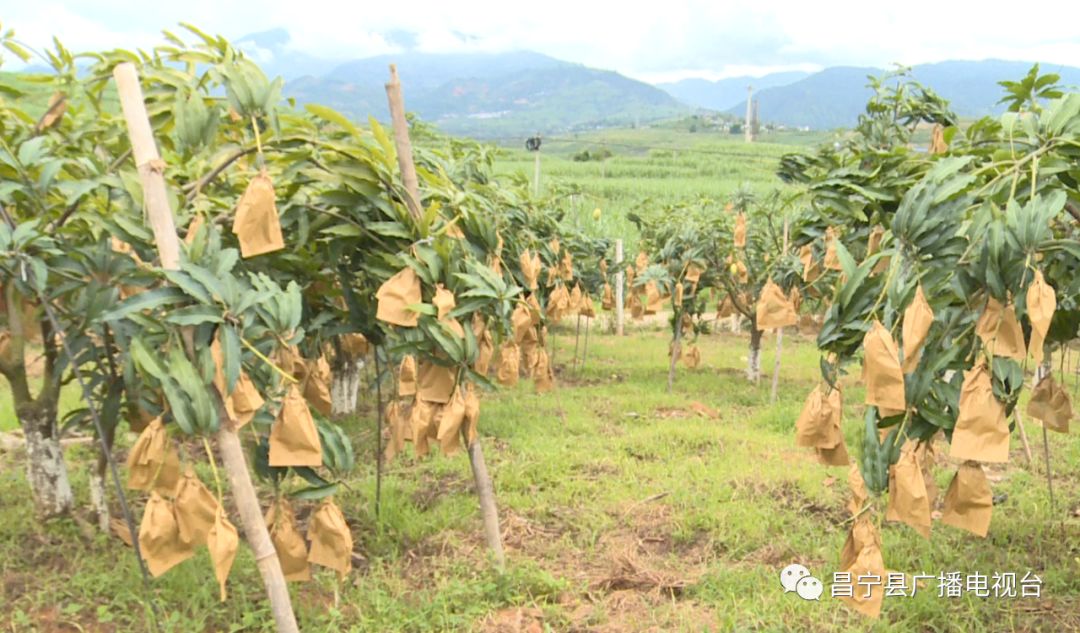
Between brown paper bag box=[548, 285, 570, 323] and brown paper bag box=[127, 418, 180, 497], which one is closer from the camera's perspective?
brown paper bag box=[127, 418, 180, 497]

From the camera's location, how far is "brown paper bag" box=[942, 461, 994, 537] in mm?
1844

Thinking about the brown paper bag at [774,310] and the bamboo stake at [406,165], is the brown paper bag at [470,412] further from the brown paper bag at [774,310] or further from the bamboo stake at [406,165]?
the brown paper bag at [774,310]

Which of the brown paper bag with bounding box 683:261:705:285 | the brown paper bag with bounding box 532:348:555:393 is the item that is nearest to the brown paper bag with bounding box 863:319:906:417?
the brown paper bag with bounding box 532:348:555:393

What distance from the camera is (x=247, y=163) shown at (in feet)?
9.83

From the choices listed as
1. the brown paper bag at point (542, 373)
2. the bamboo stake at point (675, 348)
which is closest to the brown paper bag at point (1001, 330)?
the brown paper bag at point (542, 373)

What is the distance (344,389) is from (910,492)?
4051 millimetres

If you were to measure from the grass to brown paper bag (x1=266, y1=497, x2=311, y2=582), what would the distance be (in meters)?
0.30

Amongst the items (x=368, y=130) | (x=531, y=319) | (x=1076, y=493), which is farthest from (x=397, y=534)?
(x=1076, y=493)

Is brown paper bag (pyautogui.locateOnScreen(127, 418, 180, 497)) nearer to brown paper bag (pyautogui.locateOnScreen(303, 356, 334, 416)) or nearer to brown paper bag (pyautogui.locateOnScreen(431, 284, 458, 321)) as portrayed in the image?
brown paper bag (pyautogui.locateOnScreen(303, 356, 334, 416))

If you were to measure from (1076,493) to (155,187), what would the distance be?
418 centimetres

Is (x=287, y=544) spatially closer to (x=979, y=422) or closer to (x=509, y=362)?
(x=509, y=362)

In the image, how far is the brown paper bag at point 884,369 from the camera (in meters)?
1.68

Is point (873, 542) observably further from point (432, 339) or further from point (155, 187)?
point (155, 187)

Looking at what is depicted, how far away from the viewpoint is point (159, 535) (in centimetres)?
197
